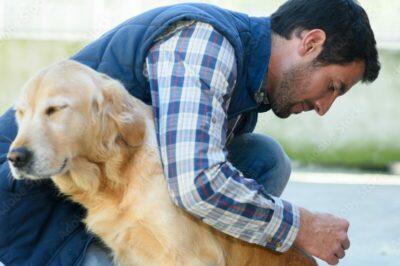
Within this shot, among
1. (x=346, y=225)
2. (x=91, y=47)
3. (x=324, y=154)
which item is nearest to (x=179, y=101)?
(x=91, y=47)

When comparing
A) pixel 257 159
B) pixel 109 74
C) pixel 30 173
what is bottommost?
pixel 257 159

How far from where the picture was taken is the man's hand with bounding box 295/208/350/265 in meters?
2.24

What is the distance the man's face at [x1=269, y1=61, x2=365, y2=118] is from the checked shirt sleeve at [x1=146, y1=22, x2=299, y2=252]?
338 millimetres

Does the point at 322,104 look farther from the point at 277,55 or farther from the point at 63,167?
the point at 63,167

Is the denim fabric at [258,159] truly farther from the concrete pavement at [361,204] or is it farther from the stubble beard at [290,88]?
the concrete pavement at [361,204]

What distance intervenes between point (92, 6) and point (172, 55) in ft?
15.2

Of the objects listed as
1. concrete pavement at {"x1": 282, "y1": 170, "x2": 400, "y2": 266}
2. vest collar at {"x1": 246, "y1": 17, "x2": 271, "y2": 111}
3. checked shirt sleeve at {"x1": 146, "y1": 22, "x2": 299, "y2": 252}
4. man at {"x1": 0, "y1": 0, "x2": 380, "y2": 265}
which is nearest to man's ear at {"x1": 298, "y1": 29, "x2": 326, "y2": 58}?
man at {"x1": 0, "y1": 0, "x2": 380, "y2": 265}

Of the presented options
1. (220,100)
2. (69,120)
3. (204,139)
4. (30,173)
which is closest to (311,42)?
(220,100)

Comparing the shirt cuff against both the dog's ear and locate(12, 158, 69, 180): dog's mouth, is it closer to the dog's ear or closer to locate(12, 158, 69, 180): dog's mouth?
the dog's ear

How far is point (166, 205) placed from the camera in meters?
2.16

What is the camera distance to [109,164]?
7.24 feet

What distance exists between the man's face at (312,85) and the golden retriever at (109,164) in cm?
53

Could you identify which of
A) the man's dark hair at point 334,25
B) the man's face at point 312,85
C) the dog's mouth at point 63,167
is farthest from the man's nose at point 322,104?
the dog's mouth at point 63,167

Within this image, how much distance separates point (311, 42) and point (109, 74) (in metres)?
0.69
